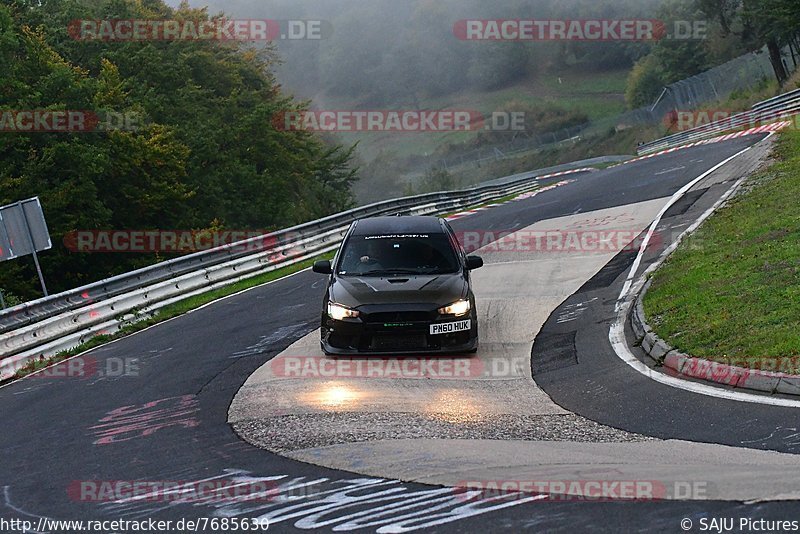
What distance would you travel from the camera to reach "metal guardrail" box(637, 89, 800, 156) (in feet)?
133

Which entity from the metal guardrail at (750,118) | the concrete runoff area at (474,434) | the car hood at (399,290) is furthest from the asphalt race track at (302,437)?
the metal guardrail at (750,118)

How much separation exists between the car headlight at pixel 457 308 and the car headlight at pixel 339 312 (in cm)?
109

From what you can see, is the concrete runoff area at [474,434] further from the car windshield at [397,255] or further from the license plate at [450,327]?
the car windshield at [397,255]

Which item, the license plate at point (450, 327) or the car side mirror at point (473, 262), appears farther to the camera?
the car side mirror at point (473, 262)

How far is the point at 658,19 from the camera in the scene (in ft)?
321

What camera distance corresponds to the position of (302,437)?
354 inches

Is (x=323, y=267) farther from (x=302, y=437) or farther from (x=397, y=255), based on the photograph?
(x=302, y=437)

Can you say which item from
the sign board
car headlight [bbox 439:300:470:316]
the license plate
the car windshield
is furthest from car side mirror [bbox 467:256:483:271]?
the sign board

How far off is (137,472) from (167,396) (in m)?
3.48

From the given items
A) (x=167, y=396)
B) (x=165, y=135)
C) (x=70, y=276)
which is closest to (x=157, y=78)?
(x=165, y=135)

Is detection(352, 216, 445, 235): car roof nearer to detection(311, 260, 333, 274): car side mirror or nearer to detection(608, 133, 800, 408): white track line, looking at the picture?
detection(311, 260, 333, 274): car side mirror

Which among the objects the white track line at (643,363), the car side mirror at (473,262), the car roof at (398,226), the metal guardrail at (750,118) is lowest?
the white track line at (643,363)

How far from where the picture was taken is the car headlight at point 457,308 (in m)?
12.3

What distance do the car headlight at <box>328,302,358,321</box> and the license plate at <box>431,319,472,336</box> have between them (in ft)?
3.23
